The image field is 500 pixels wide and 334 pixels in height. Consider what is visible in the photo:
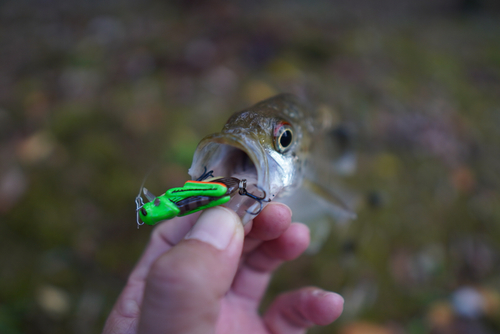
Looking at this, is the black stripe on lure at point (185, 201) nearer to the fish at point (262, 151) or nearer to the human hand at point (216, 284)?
the human hand at point (216, 284)

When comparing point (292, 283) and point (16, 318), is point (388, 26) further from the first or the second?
point (16, 318)

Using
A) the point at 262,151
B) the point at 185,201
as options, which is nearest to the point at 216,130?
the point at 262,151

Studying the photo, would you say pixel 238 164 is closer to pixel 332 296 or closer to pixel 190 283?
pixel 190 283

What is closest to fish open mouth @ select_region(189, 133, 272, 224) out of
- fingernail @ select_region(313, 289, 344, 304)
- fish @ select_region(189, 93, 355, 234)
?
fish @ select_region(189, 93, 355, 234)

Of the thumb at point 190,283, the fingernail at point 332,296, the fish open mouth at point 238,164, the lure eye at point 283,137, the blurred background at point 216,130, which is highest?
the blurred background at point 216,130

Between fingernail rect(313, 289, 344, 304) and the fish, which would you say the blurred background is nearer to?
fingernail rect(313, 289, 344, 304)

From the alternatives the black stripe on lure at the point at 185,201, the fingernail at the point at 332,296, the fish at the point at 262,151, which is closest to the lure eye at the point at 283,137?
the fish at the point at 262,151

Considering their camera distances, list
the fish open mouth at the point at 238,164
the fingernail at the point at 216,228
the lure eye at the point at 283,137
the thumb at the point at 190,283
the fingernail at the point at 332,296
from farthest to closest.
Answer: the fingernail at the point at 332,296
the lure eye at the point at 283,137
the fish open mouth at the point at 238,164
the fingernail at the point at 216,228
the thumb at the point at 190,283
